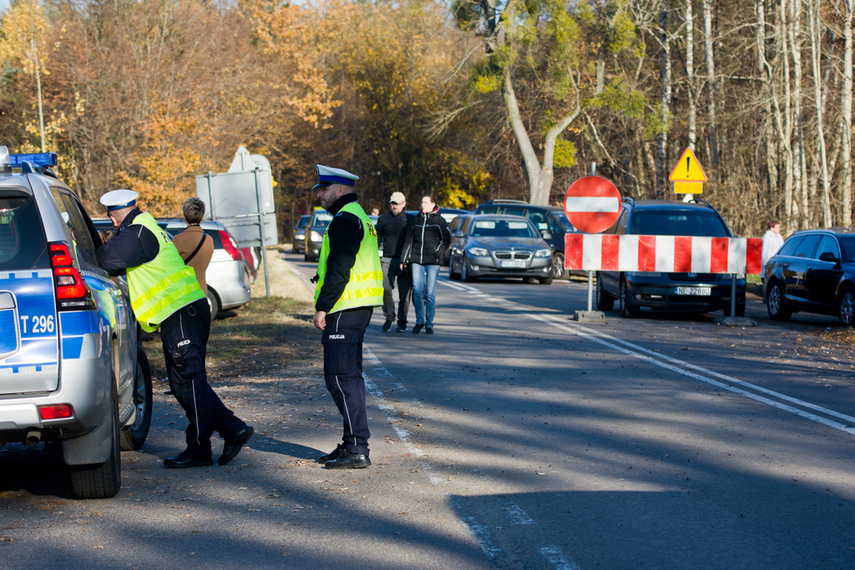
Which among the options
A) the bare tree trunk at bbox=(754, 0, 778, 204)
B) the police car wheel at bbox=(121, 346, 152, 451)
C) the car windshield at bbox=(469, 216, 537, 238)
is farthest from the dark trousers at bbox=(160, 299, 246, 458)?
the bare tree trunk at bbox=(754, 0, 778, 204)

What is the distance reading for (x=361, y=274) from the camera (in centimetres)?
642

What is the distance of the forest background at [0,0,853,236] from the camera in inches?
1212

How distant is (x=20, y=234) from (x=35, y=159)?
1.55m

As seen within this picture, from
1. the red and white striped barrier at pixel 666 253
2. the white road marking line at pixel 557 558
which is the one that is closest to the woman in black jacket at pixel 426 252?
the red and white striped barrier at pixel 666 253

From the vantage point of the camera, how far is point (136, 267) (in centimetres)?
632

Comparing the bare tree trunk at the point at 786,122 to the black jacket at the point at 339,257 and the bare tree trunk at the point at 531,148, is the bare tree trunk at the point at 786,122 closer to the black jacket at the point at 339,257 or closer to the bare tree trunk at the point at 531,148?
the bare tree trunk at the point at 531,148

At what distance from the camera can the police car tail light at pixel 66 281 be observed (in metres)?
5.10

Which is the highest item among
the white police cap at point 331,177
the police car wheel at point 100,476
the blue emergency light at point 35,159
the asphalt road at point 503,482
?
the blue emergency light at point 35,159

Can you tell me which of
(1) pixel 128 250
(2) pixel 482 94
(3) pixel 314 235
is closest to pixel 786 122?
(3) pixel 314 235

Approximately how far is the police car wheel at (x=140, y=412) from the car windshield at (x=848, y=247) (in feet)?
39.1

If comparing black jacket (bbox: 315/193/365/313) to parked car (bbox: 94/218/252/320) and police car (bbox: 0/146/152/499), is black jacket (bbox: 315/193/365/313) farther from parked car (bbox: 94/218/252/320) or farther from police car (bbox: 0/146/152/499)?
parked car (bbox: 94/218/252/320)

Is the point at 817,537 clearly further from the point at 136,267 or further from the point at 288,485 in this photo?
the point at 136,267

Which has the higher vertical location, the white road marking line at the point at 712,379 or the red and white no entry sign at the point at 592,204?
the red and white no entry sign at the point at 592,204

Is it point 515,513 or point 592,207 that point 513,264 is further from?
point 515,513
